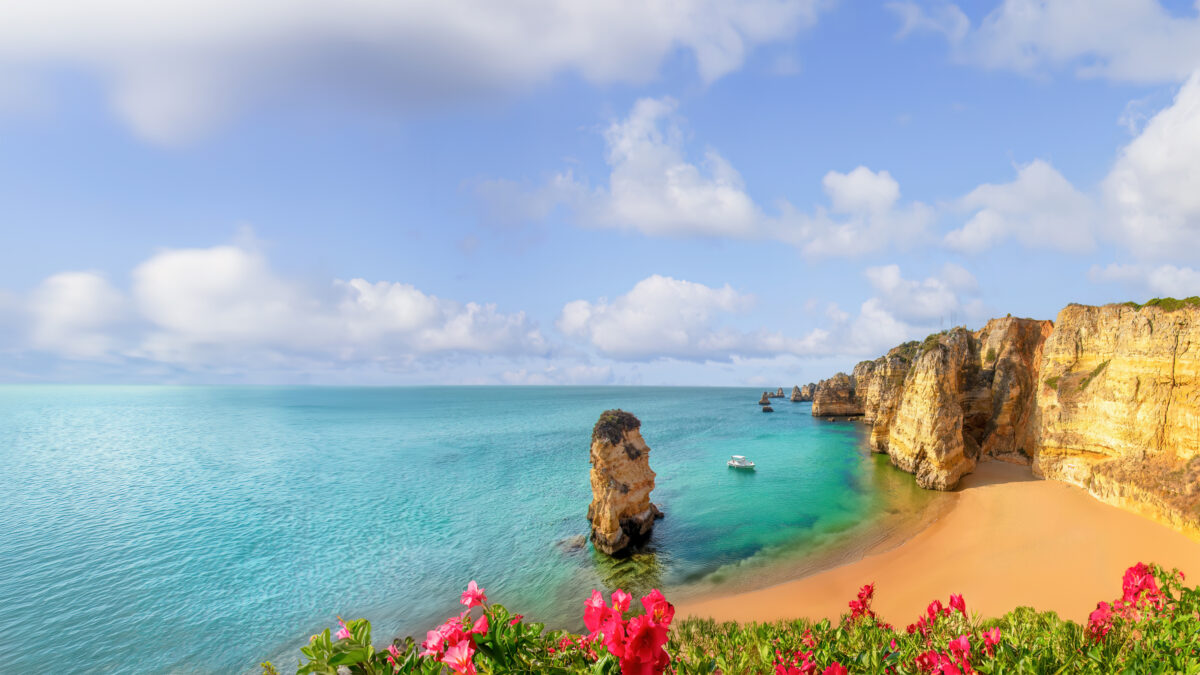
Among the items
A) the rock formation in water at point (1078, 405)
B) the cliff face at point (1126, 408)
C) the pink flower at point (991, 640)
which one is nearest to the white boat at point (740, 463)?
the rock formation in water at point (1078, 405)

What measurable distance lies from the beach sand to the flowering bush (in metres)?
8.85

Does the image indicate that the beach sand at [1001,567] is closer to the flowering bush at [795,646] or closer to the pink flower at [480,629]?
the flowering bush at [795,646]

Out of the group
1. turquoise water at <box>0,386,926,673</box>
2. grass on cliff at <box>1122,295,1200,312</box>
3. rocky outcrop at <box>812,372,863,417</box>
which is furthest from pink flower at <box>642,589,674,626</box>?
rocky outcrop at <box>812,372,863,417</box>

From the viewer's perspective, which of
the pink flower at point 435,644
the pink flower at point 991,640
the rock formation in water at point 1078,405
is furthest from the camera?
the rock formation in water at point 1078,405

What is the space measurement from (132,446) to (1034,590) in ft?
304

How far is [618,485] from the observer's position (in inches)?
933

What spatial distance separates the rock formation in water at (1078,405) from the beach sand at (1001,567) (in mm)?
1788

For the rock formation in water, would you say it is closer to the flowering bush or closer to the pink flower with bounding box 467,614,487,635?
the flowering bush

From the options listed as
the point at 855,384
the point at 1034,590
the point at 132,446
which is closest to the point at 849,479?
the point at 1034,590

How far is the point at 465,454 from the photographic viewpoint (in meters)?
53.7

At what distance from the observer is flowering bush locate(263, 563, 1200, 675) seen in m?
3.43

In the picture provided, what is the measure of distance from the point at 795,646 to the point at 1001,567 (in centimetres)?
1996

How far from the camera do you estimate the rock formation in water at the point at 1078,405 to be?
20531 millimetres

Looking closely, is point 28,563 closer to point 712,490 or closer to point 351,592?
point 351,592
